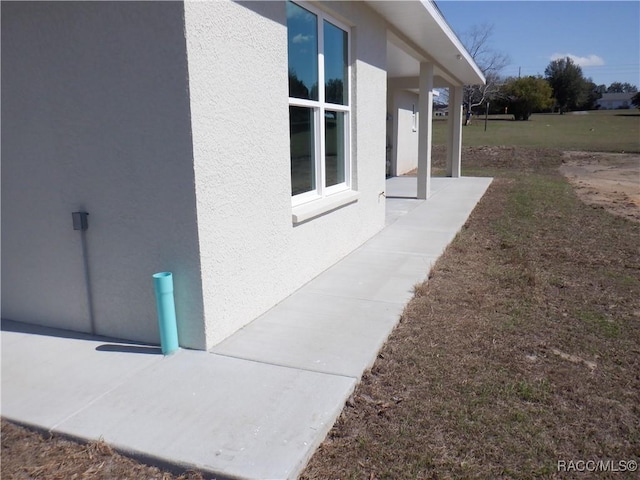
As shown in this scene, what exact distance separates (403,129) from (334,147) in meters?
13.7

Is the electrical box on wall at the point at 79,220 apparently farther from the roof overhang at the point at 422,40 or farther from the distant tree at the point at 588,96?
the distant tree at the point at 588,96

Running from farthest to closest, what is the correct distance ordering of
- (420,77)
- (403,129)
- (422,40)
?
(403,129) < (420,77) < (422,40)

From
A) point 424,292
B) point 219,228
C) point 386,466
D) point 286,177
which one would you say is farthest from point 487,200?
point 386,466

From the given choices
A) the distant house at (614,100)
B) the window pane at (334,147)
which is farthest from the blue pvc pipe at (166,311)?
the distant house at (614,100)

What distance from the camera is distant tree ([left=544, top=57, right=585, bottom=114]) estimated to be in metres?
82.9

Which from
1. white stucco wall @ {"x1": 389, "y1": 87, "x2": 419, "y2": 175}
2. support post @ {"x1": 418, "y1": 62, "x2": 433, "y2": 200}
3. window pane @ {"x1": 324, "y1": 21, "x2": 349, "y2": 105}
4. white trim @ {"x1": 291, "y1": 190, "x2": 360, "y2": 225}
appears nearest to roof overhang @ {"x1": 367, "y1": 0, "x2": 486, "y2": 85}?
support post @ {"x1": 418, "y1": 62, "x2": 433, "y2": 200}

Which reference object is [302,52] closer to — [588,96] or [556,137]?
[556,137]

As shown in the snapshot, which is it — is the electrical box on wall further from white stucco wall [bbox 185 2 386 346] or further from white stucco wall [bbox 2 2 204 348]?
white stucco wall [bbox 185 2 386 346]

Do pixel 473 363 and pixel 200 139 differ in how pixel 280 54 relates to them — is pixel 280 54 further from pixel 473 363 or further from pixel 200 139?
pixel 473 363

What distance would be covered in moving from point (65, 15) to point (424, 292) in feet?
13.1

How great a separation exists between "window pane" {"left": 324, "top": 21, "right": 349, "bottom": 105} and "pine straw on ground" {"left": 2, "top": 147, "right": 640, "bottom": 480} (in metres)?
2.45

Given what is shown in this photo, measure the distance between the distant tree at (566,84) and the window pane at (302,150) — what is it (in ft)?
287

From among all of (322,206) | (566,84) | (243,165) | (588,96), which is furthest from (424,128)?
(588,96)

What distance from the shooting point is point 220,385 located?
11.3ft
